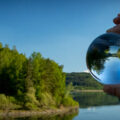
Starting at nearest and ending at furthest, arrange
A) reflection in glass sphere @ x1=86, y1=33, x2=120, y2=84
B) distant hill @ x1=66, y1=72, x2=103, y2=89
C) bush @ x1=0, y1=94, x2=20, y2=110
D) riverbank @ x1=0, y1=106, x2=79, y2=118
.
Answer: reflection in glass sphere @ x1=86, y1=33, x2=120, y2=84, riverbank @ x1=0, y1=106, x2=79, y2=118, bush @ x1=0, y1=94, x2=20, y2=110, distant hill @ x1=66, y1=72, x2=103, y2=89

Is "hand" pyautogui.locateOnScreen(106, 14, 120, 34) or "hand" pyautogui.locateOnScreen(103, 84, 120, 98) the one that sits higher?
"hand" pyautogui.locateOnScreen(106, 14, 120, 34)

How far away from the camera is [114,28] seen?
221 cm

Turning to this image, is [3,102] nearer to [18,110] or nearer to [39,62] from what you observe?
[18,110]

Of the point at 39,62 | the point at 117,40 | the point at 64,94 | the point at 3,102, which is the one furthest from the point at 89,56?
the point at 64,94

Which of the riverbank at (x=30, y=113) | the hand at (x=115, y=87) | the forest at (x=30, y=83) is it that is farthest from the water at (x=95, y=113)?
the hand at (x=115, y=87)

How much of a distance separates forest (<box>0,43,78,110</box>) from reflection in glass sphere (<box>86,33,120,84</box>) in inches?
1458

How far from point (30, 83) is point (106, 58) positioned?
41652 millimetres

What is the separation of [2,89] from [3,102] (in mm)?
5504

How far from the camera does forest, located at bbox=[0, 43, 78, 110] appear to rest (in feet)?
132

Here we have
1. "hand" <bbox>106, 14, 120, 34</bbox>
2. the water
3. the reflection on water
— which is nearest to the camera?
"hand" <bbox>106, 14, 120, 34</bbox>

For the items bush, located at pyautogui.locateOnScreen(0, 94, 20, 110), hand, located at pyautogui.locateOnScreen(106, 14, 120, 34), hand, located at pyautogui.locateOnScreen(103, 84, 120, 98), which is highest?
hand, located at pyautogui.locateOnScreen(106, 14, 120, 34)

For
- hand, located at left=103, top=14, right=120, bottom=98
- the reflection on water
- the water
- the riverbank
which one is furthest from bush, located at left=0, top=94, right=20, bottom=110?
hand, located at left=103, top=14, right=120, bottom=98

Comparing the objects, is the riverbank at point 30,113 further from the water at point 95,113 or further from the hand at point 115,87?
the hand at point 115,87

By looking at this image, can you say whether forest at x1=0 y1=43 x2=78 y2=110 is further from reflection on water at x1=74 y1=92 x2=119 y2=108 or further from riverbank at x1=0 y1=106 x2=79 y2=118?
reflection on water at x1=74 y1=92 x2=119 y2=108
